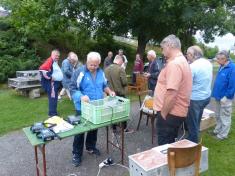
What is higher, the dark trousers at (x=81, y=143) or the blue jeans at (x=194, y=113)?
the blue jeans at (x=194, y=113)

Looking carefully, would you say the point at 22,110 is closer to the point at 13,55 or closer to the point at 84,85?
the point at 84,85

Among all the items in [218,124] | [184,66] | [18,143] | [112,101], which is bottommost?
[18,143]

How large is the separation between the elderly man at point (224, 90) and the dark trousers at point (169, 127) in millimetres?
2021

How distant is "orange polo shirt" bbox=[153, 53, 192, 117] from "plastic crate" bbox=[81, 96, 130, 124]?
0.66 metres

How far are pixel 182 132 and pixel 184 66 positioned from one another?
2858 mm

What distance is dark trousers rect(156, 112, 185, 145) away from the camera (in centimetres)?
347

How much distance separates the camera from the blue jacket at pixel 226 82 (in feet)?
16.6

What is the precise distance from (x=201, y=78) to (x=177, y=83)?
129 cm

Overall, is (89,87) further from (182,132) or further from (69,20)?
(69,20)

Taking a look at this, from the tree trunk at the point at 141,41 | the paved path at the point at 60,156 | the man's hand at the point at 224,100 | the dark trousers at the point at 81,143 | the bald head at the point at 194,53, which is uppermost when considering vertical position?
the tree trunk at the point at 141,41

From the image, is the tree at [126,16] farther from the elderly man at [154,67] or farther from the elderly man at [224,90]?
the elderly man at [224,90]

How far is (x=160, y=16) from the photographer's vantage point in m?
11.0

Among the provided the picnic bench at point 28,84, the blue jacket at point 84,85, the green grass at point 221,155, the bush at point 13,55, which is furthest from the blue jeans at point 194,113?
the bush at point 13,55

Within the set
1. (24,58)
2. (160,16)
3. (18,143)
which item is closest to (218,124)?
(18,143)
